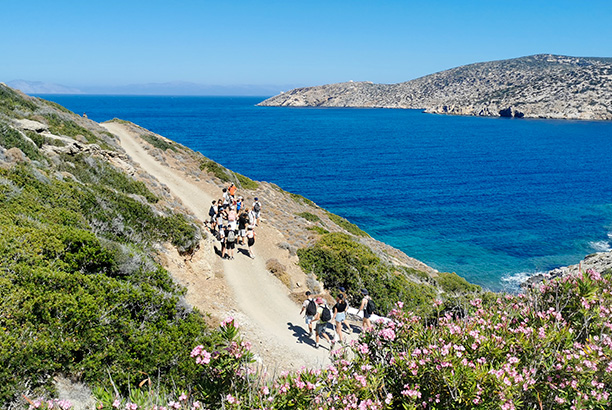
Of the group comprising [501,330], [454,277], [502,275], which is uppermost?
[501,330]

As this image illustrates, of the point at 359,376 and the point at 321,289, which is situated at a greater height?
the point at 359,376

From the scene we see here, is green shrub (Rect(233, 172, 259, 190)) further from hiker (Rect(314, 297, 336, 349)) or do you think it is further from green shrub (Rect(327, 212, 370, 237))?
hiker (Rect(314, 297, 336, 349))

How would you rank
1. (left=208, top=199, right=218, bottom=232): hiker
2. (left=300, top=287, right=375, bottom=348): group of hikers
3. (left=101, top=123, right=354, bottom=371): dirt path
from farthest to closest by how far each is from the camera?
(left=208, top=199, right=218, bottom=232): hiker → (left=300, top=287, right=375, bottom=348): group of hikers → (left=101, top=123, right=354, bottom=371): dirt path

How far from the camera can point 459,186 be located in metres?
55.0

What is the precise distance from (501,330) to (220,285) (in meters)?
9.83

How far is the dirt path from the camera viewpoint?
10677 mm

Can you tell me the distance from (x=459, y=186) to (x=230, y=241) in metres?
46.6

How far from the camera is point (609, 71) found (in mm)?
177500

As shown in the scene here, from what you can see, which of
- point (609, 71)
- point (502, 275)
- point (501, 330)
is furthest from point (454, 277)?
point (609, 71)

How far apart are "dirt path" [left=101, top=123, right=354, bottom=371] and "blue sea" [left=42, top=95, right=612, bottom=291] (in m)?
18.9

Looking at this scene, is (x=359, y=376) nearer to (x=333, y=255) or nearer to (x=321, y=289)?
(x=321, y=289)

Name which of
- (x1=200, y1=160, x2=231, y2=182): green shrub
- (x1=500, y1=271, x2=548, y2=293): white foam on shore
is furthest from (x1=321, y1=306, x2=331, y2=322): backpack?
(x1=500, y1=271, x2=548, y2=293): white foam on shore

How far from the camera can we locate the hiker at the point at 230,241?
1569 cm

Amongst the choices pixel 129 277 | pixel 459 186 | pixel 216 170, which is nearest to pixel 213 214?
pixel 129 277
